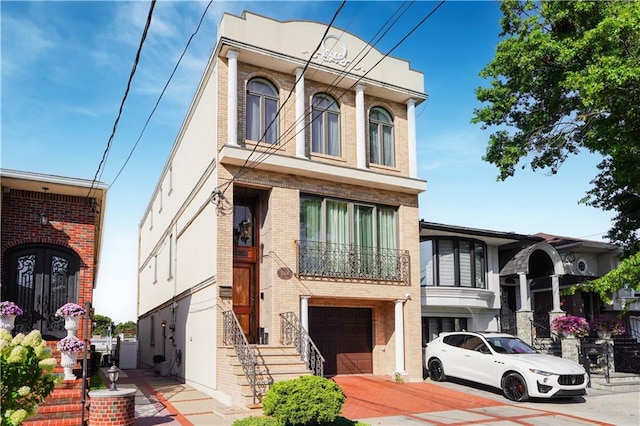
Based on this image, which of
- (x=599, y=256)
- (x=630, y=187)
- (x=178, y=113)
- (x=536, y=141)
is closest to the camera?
(x=630, y=187)

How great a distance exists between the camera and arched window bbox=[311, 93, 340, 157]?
57.1ft

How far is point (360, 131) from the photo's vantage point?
58.2 ft

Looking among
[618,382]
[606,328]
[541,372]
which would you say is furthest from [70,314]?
[606,328]

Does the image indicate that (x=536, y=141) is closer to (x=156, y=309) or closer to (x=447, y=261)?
(x=447, y=261)

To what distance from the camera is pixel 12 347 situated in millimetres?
5867

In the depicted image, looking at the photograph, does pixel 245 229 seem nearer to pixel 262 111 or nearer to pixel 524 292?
pixel 262 111

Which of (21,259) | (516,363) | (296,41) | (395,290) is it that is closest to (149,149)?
(21,259)

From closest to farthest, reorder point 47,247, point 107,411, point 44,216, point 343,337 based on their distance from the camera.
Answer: point 107,411 < point 44,216 < point 47,247 < point 343,337

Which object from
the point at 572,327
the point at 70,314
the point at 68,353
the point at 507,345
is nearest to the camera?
the point at 68,353

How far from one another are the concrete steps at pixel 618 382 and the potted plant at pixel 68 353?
14.4 metres

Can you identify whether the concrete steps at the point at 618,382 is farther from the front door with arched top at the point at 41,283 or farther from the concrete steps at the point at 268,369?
the front door with arched top at the point at 41,283

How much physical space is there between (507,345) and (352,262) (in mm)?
4942

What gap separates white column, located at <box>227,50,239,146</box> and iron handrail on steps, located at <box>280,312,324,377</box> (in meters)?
5.01

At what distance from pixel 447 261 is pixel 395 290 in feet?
15.4
